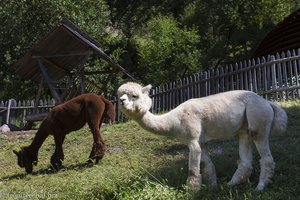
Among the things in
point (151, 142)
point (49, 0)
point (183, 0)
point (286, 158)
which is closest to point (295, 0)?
point (183, 0)

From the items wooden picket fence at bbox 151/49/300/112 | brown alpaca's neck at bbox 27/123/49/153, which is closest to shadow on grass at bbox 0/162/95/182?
brown alpaca's neck at bbox 27/123/49/153

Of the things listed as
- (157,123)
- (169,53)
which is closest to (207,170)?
(157,123)

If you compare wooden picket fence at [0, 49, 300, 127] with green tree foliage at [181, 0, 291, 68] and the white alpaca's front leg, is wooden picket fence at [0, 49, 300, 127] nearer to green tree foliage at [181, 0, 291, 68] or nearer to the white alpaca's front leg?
the white alpaca's front leg

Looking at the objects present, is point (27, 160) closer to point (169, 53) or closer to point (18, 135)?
point (18, 135)

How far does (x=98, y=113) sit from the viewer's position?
8.94m

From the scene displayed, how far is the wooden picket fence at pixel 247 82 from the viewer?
13.9m

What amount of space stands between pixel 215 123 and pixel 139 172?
62.8 inches

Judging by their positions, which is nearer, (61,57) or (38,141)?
(38,141)

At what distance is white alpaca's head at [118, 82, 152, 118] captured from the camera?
18.9 ft

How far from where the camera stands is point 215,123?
Result: 20.0 feet

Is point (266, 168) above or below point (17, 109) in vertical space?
below

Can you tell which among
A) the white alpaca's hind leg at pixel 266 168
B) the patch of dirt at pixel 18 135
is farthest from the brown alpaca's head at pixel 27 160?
the patch of dirt at pixel 18 135

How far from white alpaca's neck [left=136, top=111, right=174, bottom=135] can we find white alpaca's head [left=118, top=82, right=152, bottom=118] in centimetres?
9

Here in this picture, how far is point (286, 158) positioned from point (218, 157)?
1.08 m
